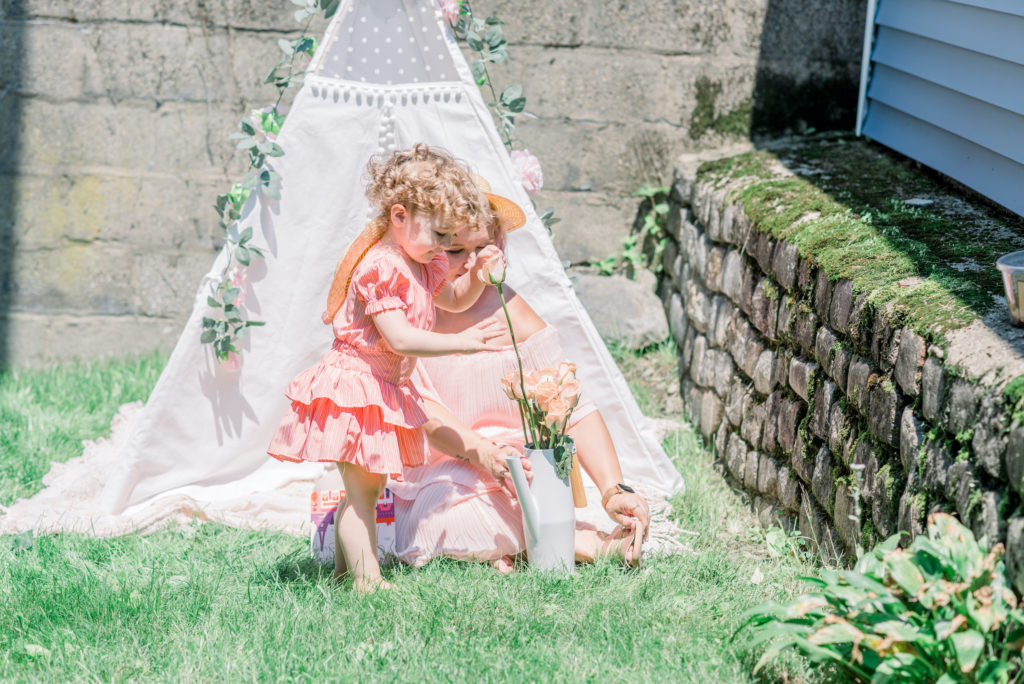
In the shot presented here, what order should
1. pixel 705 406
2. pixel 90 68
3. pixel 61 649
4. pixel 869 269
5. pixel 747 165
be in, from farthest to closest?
pixel 90 68
pixel 747 165
pixel 705 406
pixel 869 269
pixel 61 649

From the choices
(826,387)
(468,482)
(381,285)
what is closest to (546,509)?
(468,482)

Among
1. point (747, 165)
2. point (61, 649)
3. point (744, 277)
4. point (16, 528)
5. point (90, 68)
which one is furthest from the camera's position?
point (90, 68)

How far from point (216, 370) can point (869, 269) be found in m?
2.05

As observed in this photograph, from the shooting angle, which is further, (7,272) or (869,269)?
(7,272)

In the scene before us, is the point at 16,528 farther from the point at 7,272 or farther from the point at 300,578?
the point at 7,272

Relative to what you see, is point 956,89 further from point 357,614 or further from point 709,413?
point 357,614

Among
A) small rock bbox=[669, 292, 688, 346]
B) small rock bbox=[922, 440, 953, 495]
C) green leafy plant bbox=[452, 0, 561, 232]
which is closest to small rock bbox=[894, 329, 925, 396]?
small rock bbox=[922, 440, 953, 495]

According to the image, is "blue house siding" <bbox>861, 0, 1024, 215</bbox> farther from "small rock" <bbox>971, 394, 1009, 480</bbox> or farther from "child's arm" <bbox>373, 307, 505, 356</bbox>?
"child's arm" <bbox>373, 307, 505, 356</bbox>

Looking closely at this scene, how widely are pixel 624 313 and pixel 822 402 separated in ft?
6.40

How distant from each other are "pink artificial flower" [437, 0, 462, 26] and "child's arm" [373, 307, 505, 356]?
1.11 metres

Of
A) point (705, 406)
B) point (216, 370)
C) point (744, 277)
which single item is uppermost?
point (744, 277)

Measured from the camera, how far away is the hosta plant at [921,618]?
1.70m

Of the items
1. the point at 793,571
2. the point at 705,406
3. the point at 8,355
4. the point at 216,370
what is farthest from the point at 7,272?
the point at 793,571

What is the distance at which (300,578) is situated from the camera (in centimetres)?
273
